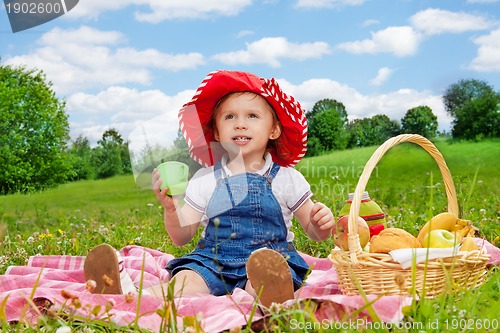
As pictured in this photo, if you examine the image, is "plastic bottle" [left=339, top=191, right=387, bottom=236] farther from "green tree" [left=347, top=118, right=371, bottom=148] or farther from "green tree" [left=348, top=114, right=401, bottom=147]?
"green tree" [left=348, top=114, right=401, bottom=147]

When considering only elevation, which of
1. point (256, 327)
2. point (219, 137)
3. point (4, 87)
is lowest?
point (256, 327)

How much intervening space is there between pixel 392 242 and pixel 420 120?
287 inches

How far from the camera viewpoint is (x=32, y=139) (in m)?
19.6

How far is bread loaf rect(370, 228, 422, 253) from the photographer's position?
2.87m

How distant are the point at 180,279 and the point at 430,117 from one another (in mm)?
7481

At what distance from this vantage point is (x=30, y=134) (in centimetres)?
1962

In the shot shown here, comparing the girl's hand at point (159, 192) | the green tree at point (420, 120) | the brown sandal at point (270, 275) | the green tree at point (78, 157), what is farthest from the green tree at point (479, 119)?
the brown sandal at point (270, 275)

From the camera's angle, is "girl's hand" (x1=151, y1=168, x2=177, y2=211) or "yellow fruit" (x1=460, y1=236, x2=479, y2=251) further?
"girl's hand" (x1=151, y1=168, x2=177, y2=211)

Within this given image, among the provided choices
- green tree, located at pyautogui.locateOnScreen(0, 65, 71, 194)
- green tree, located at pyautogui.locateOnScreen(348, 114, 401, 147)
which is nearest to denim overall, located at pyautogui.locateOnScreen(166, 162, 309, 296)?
green tree, located at pyautogui.locateOnScreen(348, 114, 401, 147)

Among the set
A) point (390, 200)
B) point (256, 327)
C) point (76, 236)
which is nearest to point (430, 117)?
point (390, 200)

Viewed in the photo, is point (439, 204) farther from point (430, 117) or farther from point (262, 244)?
point (430, 117)

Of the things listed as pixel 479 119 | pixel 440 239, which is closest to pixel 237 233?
pixel 440 239

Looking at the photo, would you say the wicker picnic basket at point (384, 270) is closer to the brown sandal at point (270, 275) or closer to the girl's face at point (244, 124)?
the brown sandal at point (270, 275)

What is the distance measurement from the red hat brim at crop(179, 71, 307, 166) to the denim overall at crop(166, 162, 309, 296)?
205mm
